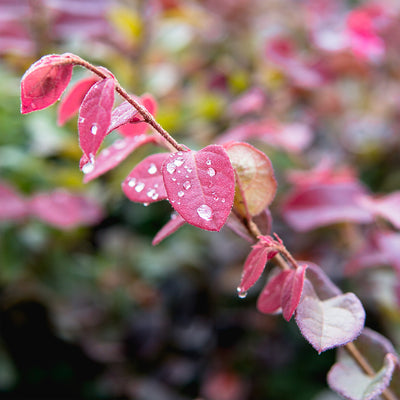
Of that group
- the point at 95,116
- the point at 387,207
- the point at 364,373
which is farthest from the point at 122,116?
the point at 387,207

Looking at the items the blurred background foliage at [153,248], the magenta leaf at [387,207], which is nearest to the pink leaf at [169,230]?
the magenta leaf at [387,207]

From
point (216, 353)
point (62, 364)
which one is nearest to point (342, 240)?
point (216, 353)

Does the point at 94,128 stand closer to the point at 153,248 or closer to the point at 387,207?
the point at 387,207

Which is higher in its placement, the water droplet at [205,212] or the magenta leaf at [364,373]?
the water droplet at [205,212]

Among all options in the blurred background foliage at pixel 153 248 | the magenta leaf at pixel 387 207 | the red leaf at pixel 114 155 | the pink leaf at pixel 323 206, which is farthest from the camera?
the blurred background foliage at pixel 153 248

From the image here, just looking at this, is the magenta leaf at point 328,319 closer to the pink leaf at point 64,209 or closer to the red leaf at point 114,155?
the red leaf at point 114,155

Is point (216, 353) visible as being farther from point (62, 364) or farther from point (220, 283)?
point (62, 364)
